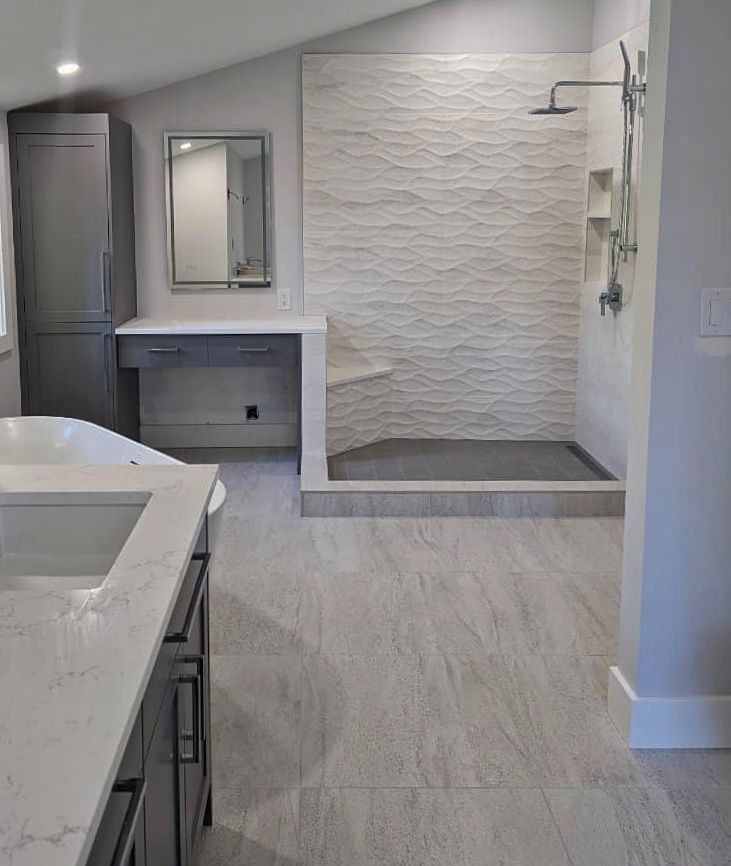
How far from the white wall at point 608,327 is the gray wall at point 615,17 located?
1.7 inches

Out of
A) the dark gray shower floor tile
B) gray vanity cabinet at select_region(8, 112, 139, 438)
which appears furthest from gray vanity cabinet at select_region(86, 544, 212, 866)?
gray vanity cabinet at select_region(8, 112, 139, 438)

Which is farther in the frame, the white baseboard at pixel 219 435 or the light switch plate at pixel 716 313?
the white baseboard at pixel 219 435

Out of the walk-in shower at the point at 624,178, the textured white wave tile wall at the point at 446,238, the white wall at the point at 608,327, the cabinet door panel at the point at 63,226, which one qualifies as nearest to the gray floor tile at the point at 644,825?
Result: the white wall at the point at 608,327

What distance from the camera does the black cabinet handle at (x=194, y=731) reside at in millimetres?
1917

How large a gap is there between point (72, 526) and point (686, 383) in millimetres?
1535

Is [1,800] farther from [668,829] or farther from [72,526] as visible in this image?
[668,829]

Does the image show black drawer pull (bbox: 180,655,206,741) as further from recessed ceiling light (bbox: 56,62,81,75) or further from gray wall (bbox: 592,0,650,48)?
gray wall (bbox: 592,0,650,48)

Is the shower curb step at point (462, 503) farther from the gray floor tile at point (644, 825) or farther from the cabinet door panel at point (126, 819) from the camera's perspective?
the cabinet door panel at point (126, 819)

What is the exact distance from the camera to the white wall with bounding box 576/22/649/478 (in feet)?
17.4

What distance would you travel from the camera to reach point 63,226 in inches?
219

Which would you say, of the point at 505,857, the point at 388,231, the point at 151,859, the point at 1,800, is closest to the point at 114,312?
the point at 388,231

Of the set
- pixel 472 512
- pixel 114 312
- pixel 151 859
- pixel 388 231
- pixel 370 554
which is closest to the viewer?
pixel 151 859

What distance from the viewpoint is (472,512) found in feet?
16.6

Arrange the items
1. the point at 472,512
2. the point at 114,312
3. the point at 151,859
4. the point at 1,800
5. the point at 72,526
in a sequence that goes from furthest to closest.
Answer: the point at 114,312 → the point at 472,512 → the point at 72,526 → the point at 151,859 → the point at 1,800
